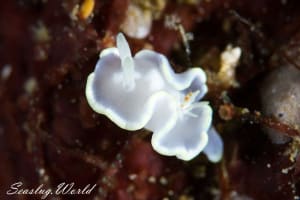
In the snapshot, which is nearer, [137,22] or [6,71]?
[137,22]

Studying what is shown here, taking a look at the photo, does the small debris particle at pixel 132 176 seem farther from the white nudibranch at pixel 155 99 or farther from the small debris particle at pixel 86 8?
the small debris particle at pixel 86 8

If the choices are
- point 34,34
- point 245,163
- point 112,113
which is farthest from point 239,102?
point 34,34

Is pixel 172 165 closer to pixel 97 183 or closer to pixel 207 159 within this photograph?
pixel 207 159

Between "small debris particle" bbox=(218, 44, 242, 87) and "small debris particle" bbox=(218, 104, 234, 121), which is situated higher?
"small debris particle" bbox=(218, 44, 242, 87)

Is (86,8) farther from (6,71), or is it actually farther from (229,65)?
(6,71)

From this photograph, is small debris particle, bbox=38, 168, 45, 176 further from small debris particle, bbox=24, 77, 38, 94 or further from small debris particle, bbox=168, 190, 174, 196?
small debris particle, bbox=168, 190, 174, 196

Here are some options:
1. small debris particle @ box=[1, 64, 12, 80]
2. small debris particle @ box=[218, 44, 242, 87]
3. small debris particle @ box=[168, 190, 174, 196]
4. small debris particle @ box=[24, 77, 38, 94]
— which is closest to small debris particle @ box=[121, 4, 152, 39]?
small debris particle @ box=[218, 44, 242, 87]

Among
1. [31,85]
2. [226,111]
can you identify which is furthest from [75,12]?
[226,111]

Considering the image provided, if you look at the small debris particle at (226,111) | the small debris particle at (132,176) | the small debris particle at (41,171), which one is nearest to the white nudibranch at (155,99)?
the small debris particle at (226,111)
